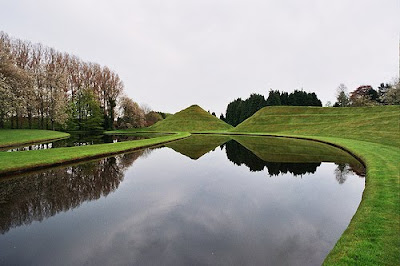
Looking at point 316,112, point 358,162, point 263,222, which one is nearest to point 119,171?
point 263,222

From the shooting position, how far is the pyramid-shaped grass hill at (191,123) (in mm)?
89369

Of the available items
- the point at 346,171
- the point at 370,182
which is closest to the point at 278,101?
the point at 346,171

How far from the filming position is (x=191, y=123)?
94438 millimetres

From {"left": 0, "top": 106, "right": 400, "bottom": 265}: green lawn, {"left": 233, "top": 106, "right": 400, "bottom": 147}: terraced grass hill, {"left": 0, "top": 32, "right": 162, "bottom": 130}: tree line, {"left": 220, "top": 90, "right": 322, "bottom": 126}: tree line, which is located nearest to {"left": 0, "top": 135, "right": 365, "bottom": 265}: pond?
{"left": 0, "top": 106, "right": 400, "bottom": 265}: green lawn

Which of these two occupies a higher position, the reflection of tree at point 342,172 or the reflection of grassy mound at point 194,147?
the reflection of grassy mound at point 194,147

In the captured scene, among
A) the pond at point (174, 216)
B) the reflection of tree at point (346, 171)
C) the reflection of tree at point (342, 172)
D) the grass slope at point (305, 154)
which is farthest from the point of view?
the grass slope at point (305, 154)

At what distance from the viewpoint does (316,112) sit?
6825 cm

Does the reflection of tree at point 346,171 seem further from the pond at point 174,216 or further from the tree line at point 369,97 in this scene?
the tree line at point 369,97

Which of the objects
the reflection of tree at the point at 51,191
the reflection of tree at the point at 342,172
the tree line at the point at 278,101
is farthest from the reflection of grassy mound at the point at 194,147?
the tree line at the point at 278,101

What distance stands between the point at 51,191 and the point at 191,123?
84.1m

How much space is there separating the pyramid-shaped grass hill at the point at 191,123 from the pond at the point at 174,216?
242 ft

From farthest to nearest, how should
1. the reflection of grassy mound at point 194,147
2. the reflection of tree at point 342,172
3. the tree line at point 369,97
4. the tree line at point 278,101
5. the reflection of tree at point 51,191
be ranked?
the tree line at point 278,101 < the tree line at point 369,97 < the reflection of grassy mound at point 194,147 < the reflection of tree at point 342,172 < the reflection of tree at point 51,191

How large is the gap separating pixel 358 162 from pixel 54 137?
45.3 m

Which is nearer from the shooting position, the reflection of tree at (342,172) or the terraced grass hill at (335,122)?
the reflection of tree at (342,172)
